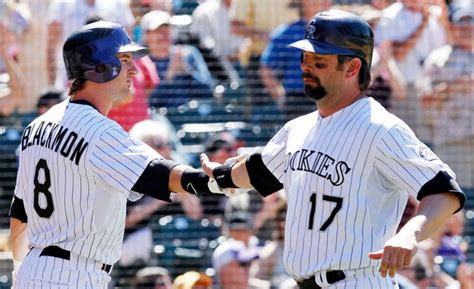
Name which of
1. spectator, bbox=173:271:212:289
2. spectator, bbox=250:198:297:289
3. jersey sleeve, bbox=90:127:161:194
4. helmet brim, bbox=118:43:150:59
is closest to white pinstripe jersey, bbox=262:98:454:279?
jersey sleeve, bbox=90:127:161:194

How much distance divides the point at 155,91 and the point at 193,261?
136 cm

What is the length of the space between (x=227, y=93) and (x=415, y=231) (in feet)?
16.4

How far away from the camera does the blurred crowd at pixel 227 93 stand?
8.01 m

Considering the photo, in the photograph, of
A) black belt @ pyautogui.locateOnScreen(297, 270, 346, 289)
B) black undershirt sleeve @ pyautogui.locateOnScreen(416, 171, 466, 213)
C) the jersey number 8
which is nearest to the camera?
black undershirt sleeve @ pyautogui.locateOnScreen(416, 171, 466, 213)

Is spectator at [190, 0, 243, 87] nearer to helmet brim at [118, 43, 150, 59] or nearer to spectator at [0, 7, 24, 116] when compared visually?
spectator at [0, 7, 24, 116]

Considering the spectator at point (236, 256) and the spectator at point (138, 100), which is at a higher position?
the spectator at point (138, 100)

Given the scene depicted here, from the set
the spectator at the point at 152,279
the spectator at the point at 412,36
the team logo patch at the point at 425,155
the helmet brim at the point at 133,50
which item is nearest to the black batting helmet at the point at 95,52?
the helmet brim at the point at 133,50

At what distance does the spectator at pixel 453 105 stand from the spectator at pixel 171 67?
1689 mm

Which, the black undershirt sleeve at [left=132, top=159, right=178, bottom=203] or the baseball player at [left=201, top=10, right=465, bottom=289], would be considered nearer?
the baseball player at [left=201, top=10, right=465, bottom=289]

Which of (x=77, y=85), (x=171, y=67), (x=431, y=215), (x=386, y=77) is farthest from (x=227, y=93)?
(x=431, y=215)

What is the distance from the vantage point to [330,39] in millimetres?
4301

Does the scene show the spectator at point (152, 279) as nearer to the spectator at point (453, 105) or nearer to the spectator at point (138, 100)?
the spectator at point (138, 100)

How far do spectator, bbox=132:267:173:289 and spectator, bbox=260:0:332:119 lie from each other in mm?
1617

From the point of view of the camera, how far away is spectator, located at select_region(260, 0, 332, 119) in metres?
8.58
